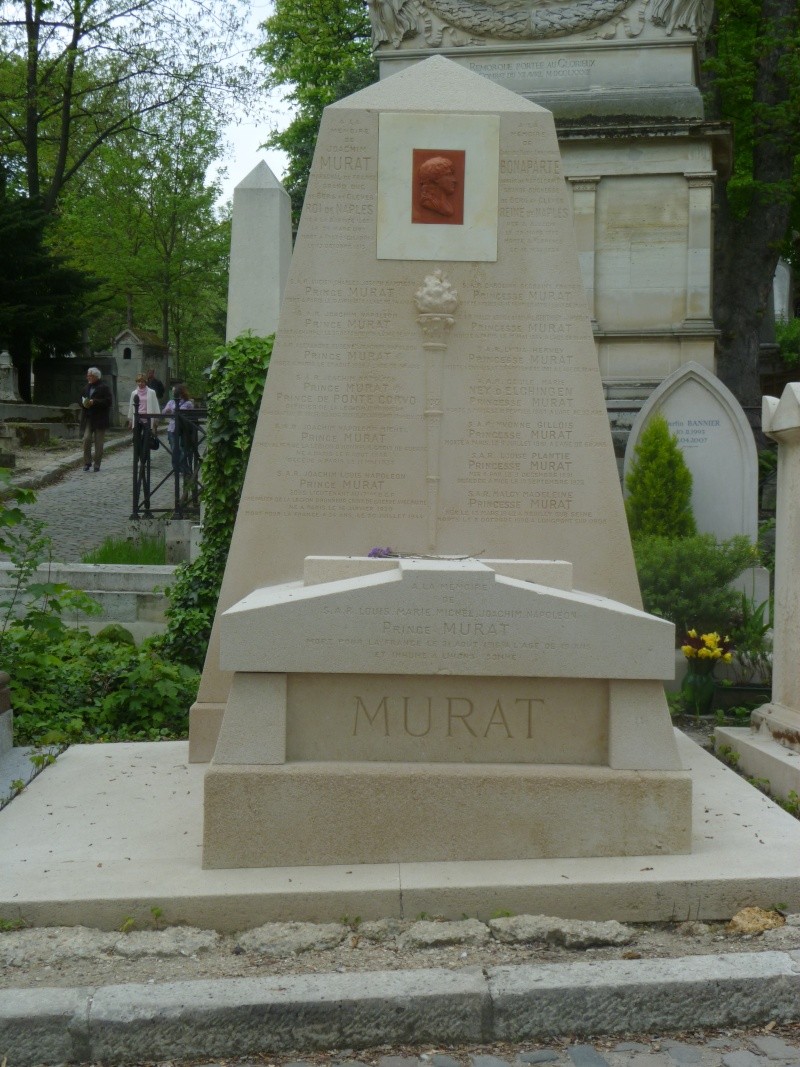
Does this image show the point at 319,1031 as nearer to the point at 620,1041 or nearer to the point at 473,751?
the point at 620,1041

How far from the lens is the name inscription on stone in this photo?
4.53m

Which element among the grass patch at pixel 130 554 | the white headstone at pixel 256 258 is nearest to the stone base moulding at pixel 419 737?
the white headstone at pixel 256 258

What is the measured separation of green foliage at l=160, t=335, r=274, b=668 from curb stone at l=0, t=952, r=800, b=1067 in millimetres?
4858

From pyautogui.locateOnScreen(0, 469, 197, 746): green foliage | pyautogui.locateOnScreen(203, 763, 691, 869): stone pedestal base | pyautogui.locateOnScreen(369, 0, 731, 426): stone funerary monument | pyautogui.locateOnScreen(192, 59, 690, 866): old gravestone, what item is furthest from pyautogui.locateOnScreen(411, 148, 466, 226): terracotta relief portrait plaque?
pyautogui.locateOnScreen(369, 0, 731, 426): stone funerary monument

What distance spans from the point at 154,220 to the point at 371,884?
35.9 m

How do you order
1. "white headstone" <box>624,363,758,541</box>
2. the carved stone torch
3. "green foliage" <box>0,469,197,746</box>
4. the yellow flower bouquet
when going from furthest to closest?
"white headstone" <box>624,363,758,541</box>
the yellow flower bouquet
"green foliage" <box>0,469,197,746</box>
the carved stone torch

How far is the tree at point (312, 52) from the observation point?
31.1 m

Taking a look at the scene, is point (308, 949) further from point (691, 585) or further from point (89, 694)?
point (691, 585)

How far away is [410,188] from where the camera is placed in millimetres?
6055

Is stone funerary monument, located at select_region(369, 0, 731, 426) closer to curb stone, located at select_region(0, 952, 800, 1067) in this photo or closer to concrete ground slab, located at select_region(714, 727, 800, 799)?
concrete ground slab, located at select_region(714, 727, 800, 799)

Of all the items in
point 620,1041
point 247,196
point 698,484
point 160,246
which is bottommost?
point 620,1041

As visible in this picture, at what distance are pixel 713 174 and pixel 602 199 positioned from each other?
149 cm

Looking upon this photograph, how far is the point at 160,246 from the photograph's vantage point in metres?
38.2

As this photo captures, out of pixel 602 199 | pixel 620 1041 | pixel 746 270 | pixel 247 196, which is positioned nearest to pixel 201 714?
pixel 620 1041
